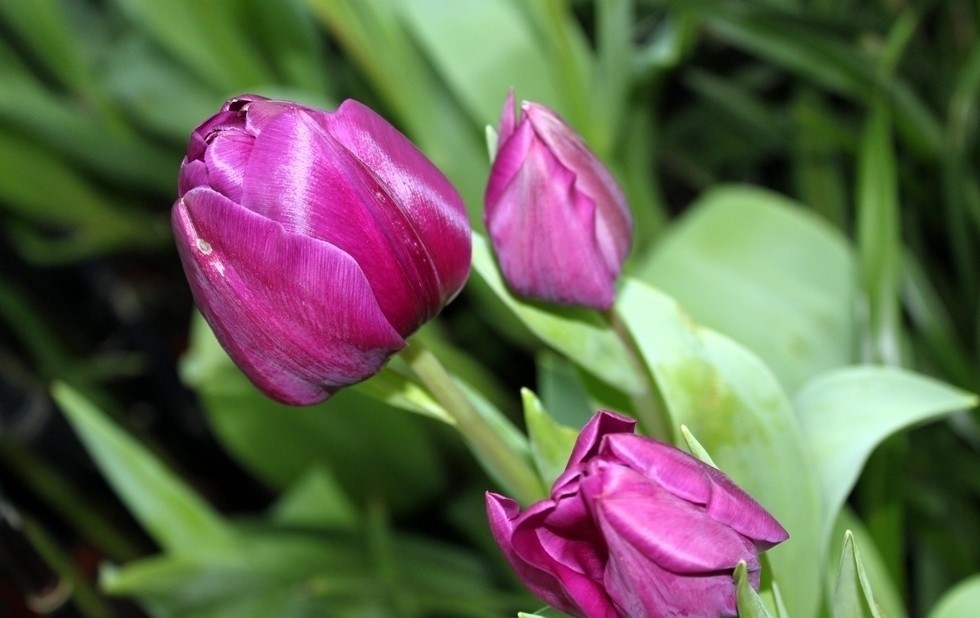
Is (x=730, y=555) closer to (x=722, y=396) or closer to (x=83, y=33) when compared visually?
(x=722, y=396)

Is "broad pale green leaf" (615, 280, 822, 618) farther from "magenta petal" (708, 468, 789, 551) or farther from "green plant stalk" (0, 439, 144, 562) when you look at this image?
"green plant stalk" (0, 439, 144, 562)

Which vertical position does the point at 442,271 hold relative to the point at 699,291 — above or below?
above

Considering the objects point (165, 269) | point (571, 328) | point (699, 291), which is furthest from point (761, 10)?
point (165, 269)

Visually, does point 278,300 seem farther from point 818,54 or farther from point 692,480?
point 818,54

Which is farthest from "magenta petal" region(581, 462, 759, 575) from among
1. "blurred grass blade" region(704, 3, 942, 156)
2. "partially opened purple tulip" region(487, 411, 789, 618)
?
"blurred grass blade" region(704, 3, 942, 156)

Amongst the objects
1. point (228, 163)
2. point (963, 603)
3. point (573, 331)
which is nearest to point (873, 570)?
point (963, 603)

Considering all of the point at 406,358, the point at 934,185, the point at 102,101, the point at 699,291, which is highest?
the point at 102,101
